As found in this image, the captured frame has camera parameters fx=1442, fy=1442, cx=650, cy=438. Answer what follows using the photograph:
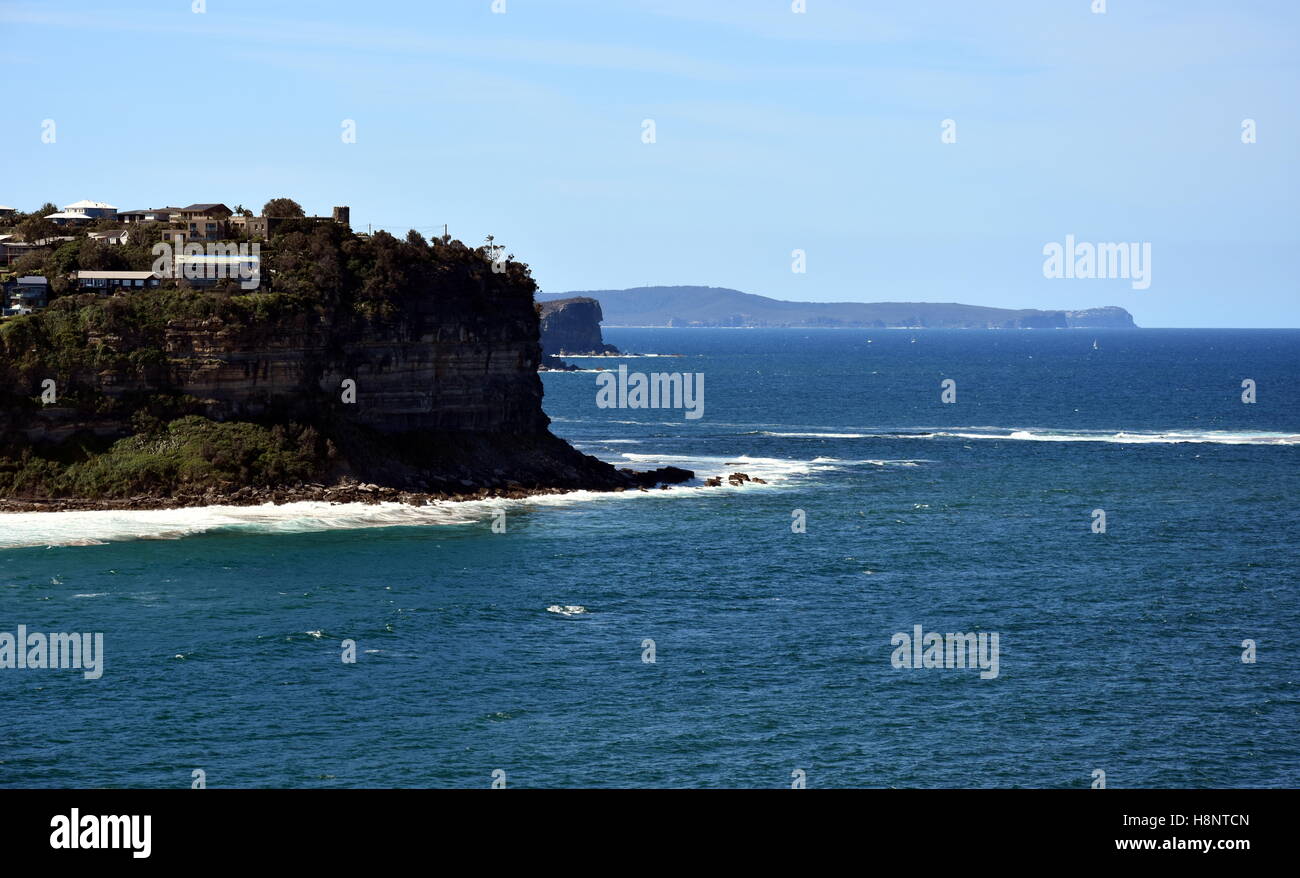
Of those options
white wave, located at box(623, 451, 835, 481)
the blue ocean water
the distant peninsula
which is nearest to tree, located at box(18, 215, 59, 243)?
the distant peninsula

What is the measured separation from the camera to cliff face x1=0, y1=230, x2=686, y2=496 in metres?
103

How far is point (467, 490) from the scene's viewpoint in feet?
363

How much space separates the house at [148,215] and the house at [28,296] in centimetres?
2294

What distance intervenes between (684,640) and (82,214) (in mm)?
97960

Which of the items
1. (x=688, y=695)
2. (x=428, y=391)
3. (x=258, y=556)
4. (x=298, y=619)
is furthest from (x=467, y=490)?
(x=688, y=695)

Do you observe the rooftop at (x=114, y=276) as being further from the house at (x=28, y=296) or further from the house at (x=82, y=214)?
the house at (x=82, y=214)

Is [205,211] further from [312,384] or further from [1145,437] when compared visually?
[1145,437]

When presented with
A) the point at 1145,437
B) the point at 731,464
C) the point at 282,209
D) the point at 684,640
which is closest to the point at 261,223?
the point at 282,209

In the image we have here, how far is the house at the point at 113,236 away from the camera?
121 m

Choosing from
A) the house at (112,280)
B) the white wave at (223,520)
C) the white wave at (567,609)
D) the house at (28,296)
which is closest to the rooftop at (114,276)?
the house at (112,280)

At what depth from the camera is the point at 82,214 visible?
461 feet

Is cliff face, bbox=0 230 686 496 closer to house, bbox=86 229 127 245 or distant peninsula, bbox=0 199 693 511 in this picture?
distant peninsula, bbox=0 199 693 511

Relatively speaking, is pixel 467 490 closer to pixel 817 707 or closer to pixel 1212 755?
pixel 817 707
